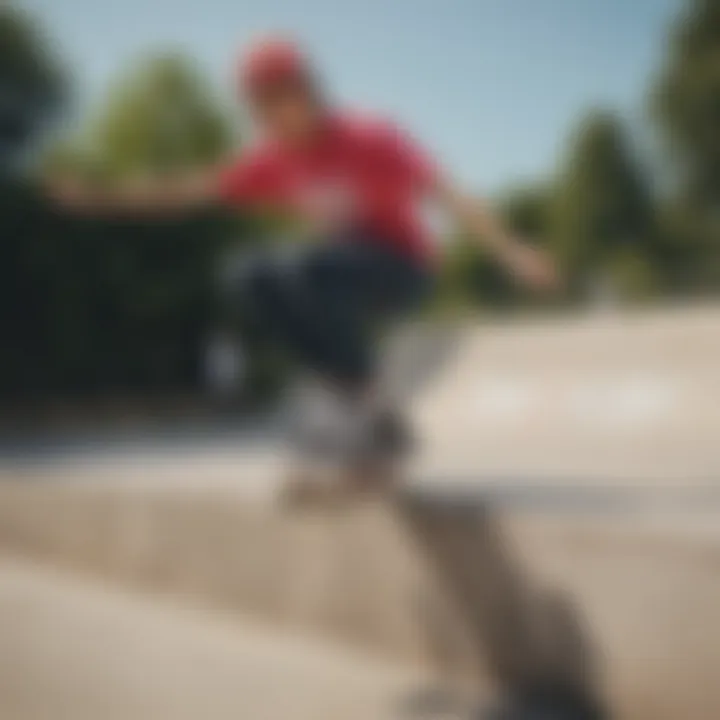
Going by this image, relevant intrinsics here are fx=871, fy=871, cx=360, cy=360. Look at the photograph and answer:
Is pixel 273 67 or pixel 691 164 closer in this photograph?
pixel 273 67

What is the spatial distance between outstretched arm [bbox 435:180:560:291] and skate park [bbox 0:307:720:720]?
428 millimetres

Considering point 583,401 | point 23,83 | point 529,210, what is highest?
point 23,83

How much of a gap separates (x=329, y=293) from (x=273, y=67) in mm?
468

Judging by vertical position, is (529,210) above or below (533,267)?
above

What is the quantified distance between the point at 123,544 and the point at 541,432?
4.26 ft

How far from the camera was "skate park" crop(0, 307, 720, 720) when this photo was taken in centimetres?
143

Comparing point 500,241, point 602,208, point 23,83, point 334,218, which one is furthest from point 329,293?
point 23,83

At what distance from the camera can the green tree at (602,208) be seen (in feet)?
10.7

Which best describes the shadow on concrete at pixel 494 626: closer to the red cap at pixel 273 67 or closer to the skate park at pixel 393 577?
the skate park at pixel 393 577

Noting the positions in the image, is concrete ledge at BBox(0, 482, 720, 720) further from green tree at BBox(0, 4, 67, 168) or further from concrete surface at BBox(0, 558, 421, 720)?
green tree at BBox(0, 4, 67, 168)

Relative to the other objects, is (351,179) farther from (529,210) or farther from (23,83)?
(23,83)

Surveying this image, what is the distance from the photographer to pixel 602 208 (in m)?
3.74

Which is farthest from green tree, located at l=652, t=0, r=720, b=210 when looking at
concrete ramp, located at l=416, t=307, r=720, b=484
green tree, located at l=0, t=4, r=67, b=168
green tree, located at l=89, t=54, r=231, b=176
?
green tree, located at l=0, t=4, r=67, b=168

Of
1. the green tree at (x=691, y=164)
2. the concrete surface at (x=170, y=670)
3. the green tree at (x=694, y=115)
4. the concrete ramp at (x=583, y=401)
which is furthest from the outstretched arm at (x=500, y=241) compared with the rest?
the green tree at (x=694, y=115)
